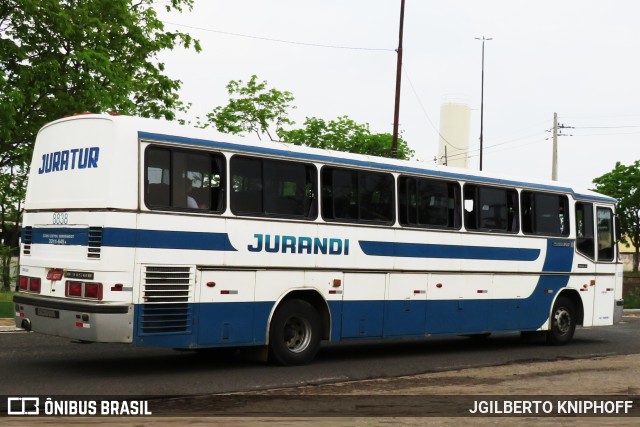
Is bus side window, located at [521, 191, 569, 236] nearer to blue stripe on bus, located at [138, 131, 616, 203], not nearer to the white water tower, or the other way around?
blue stripe on bus, located at [138, 131, 616, 203]

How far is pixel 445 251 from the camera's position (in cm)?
1535

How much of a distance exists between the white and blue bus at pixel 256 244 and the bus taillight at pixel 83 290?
16mm

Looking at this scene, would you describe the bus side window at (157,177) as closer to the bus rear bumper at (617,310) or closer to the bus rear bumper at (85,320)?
the bus rear bumper at (85,320)

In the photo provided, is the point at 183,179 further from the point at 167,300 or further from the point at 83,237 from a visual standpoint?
the point at 167,300

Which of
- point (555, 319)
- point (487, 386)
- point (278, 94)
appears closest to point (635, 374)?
point (487, 386)

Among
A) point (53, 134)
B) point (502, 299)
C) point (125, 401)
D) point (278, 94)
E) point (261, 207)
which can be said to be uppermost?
point (278, 94)

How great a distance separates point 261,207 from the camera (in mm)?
12750

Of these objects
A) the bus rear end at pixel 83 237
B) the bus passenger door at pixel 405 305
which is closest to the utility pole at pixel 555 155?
the bus passenger door at pixel 405 305

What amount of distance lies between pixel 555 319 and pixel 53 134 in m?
10.0

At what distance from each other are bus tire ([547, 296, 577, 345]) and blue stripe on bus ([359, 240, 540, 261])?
1357 mm

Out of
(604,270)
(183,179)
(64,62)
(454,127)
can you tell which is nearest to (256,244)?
(183,179)

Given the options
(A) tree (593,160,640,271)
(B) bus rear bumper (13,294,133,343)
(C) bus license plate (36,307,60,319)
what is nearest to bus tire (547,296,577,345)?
(B) bus rear bumper (13,294,133,343)

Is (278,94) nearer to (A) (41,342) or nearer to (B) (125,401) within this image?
(A) (41,342)

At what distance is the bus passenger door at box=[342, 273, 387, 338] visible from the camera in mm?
13820
